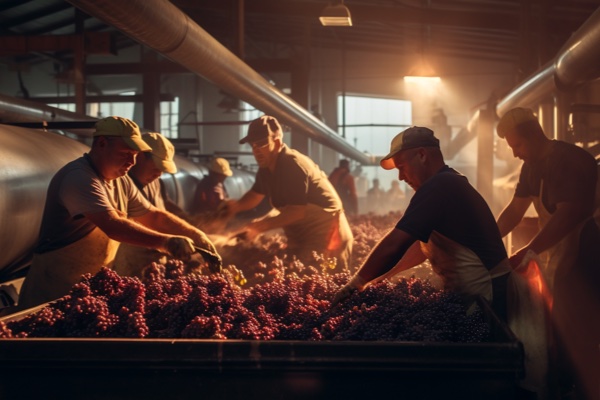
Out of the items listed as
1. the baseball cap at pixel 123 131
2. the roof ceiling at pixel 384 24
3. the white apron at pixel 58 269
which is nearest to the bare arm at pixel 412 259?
the baseball cap at pixel 123 131

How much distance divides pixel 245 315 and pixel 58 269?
1.45 m

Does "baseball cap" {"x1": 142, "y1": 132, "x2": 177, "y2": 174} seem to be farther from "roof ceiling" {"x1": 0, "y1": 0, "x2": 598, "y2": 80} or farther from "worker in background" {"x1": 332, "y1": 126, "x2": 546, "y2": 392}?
"roof ceiling" {"x1": 0, "y1": 0, "x2": 598, "y2": 80}

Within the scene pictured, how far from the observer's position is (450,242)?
2.46 metres

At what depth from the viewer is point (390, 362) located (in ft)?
5.41

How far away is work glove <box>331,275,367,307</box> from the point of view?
7.34 ft

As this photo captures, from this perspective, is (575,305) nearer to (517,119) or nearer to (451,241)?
(517,119)

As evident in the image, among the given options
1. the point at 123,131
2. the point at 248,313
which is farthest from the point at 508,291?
the point at 123,131

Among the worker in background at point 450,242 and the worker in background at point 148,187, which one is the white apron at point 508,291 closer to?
the worker in background at point 450,242

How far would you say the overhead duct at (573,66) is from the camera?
3.39 meters

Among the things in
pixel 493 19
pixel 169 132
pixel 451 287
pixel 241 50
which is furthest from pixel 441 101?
pixel 451 287

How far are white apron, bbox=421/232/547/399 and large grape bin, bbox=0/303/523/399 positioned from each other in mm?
172

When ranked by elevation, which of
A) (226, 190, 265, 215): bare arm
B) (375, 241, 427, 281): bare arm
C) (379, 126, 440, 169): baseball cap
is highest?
(379, 126, 440, 169): baseball cap

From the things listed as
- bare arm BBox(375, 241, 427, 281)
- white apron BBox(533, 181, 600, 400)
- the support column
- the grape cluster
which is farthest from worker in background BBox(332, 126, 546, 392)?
the support column

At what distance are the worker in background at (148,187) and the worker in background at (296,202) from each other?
563mm
